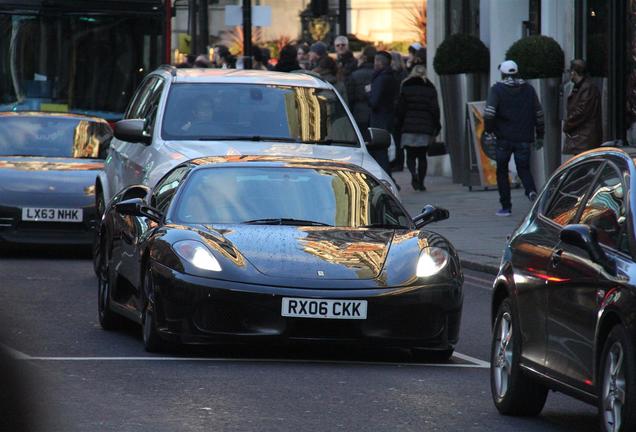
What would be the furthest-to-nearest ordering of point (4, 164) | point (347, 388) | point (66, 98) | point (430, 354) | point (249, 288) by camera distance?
point (66, 98)
point (4, 164)
point (430, 354)
point (249, 288)
point (347, 388)

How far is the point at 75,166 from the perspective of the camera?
61.2 ft

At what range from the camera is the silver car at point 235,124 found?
14789 millimetres

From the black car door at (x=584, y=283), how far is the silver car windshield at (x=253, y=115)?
285 inches

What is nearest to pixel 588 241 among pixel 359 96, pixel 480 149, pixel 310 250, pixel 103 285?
pixel 310 250

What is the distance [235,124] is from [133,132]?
87 centimetres

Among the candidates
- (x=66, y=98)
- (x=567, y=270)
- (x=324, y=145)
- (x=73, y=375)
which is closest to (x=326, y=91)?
Answer: (x=324, y=145)

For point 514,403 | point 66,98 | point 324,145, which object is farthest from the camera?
point 66,98

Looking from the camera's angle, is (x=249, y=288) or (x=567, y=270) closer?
(x=567, y=270)

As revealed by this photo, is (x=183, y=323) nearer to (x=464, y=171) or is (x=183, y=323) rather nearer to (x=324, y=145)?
(x=324, y=145)

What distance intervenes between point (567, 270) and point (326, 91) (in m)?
8.40

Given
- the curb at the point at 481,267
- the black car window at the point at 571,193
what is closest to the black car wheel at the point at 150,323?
the black car window at the point at 571,193

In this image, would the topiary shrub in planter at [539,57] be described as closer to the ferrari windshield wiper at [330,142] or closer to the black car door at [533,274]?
the ferrari windshield wiper at [330,142]

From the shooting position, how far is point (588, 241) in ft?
24.1

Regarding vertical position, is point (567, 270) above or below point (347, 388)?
above
